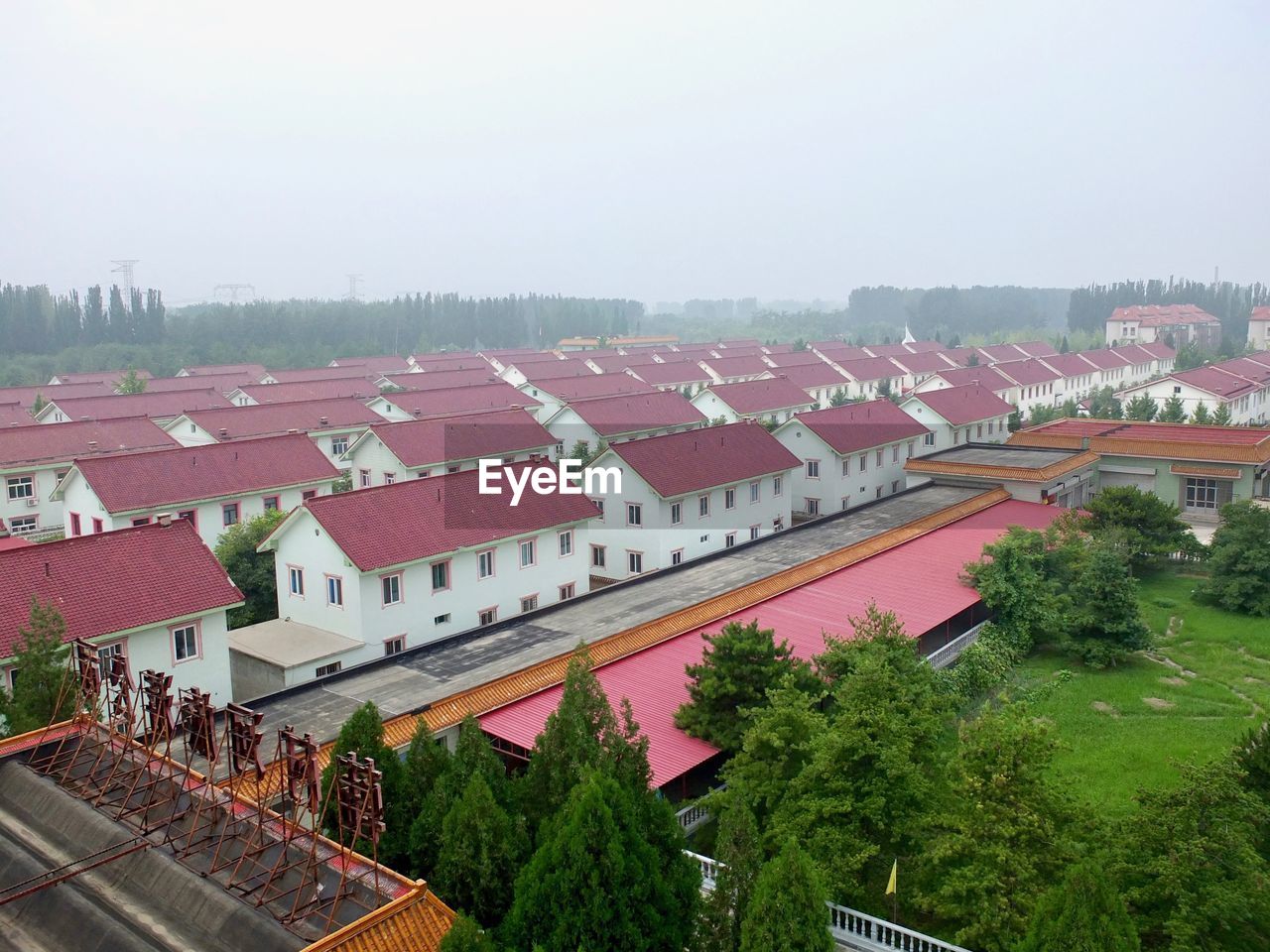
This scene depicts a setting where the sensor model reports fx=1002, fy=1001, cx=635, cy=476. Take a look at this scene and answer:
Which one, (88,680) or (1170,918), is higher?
(88,680)

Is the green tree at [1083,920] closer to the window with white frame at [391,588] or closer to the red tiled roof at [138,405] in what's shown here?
the window with white frame at [391,588]

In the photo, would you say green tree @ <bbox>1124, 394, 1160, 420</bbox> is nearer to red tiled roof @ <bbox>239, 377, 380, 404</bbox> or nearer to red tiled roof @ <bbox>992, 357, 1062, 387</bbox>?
red tiled roof @ <bbox>992, 357, 1062, 387</bbox>

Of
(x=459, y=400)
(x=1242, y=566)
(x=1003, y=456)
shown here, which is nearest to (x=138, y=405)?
(x=459, y=400)

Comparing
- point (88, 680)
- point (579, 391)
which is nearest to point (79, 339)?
point (579, 391)

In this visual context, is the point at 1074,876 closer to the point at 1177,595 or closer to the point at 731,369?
the point at 1177,595

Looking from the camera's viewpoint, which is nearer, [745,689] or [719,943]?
[719,943]

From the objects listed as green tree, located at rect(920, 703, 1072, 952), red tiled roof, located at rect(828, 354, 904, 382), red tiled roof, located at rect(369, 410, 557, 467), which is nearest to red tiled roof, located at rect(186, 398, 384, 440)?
red tiled roof, located at rect(369, 410, 557, 467)
